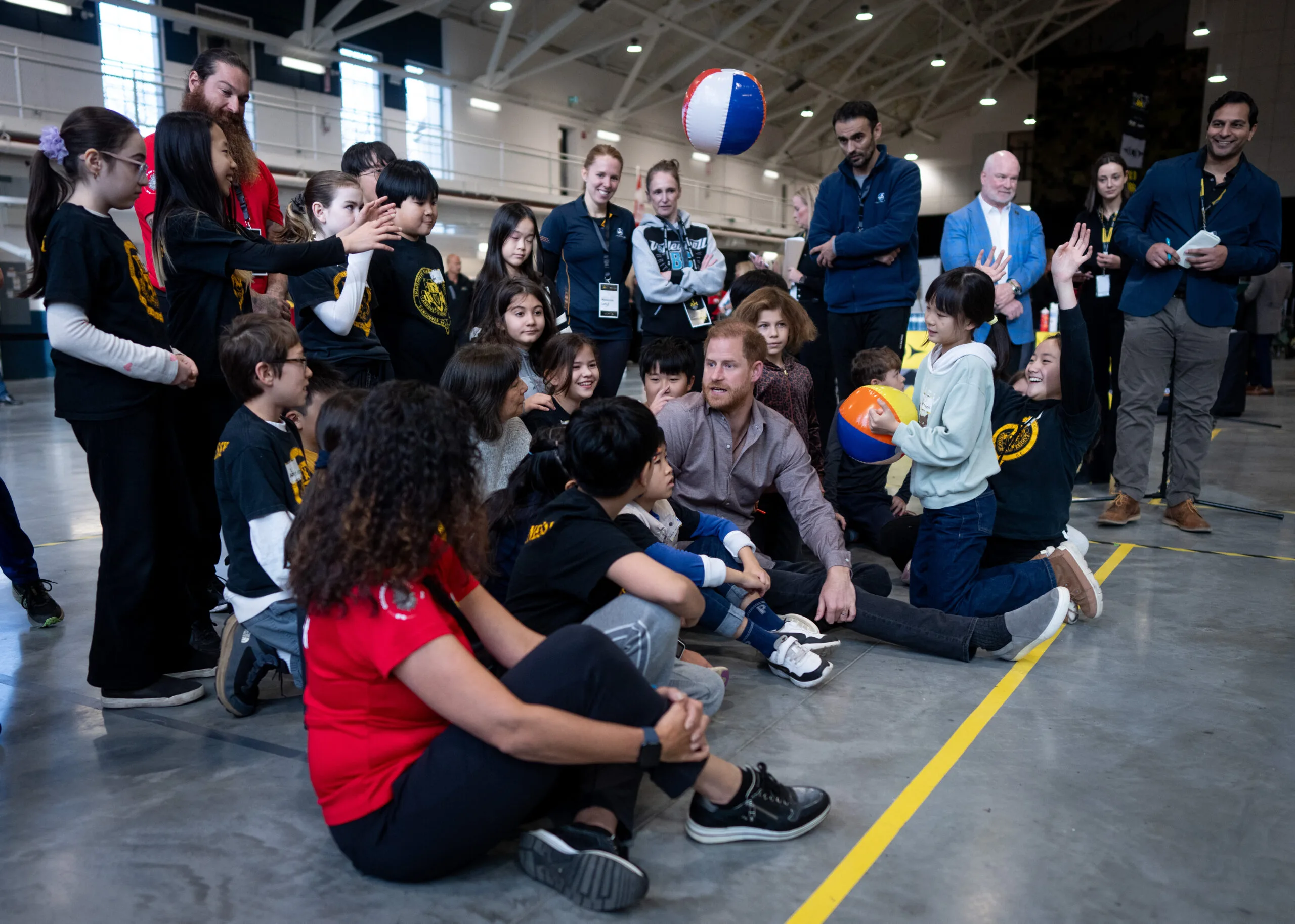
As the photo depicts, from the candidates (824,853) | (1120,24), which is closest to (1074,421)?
(824,853)

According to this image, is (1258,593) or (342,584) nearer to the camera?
(342,584)

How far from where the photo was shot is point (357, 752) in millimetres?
1655

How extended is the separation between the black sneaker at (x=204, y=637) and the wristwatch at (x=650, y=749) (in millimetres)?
1977

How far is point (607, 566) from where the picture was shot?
214 cm

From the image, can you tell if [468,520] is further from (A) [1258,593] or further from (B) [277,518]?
(A) [1258,593]

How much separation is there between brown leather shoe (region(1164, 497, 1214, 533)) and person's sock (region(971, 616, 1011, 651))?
2.33 m

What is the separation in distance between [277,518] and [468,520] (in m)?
1.03

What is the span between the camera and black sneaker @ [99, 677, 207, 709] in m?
2.68

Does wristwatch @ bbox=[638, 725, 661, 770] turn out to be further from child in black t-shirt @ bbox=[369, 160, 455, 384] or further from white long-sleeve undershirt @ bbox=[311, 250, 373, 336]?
child in black t-shirt @ bbox=[369, 160, 455, 384]

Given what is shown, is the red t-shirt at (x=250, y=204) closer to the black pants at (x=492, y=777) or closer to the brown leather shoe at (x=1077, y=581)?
the black pants at (x=492, y=777)

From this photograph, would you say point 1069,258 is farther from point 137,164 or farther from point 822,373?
point 137,164

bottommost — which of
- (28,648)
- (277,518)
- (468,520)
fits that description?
(28,648)

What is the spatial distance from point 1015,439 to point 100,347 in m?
3.07

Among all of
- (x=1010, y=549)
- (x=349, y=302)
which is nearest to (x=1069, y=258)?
(x=1010, y=549)
